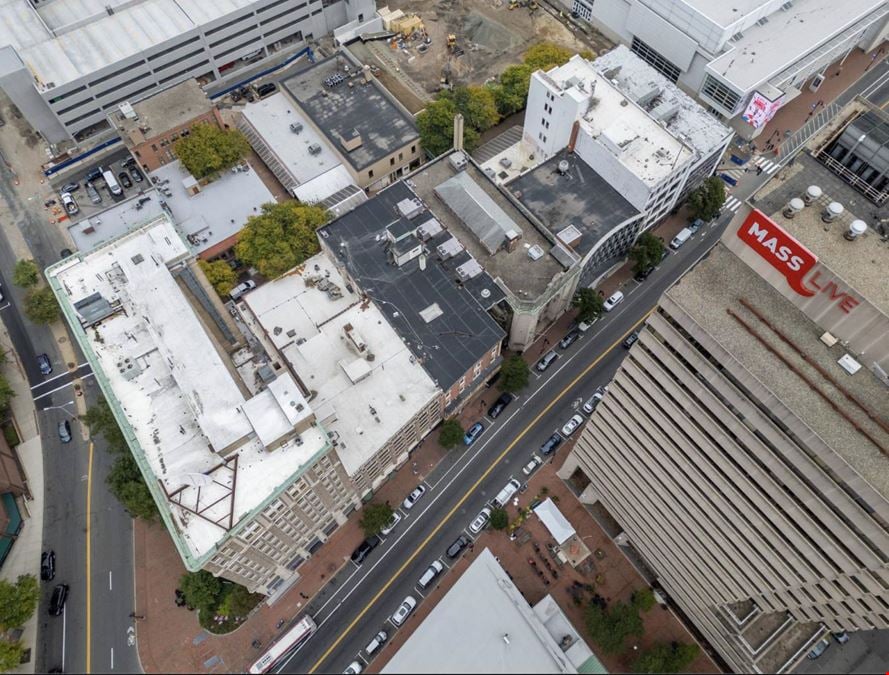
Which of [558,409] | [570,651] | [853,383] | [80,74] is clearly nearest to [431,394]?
[558,409]

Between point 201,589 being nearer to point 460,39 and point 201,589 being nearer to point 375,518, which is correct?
point 375,518

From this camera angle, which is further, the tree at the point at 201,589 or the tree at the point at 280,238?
the tree at the point at 280,238

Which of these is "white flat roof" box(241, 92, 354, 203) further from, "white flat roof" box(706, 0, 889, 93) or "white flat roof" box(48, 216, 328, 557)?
"white flat roof" box(706, 0, 889, 93)

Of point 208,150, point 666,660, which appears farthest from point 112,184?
point 666,660

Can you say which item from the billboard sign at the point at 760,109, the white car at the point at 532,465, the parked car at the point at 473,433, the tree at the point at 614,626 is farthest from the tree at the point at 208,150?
the billboard sign at the point at 760,109

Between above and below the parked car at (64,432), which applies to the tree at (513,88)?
above

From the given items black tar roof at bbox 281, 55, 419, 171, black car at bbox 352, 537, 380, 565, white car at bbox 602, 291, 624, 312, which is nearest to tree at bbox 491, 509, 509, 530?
black car at bbox 352, 537, 380, 565

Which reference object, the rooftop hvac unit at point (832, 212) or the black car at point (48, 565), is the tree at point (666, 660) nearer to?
the rooftop hvac unit at point (832, 212)

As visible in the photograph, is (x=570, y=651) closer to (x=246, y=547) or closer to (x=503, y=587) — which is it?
(x=503, y=587)
